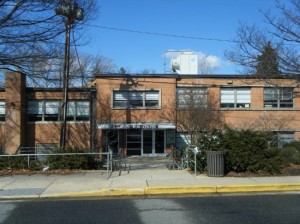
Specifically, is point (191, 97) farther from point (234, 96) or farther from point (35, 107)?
point (35, 107)

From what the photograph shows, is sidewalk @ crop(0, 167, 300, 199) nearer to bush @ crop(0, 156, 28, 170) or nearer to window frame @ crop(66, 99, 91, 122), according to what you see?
bush @ crop(0, 156, 28, 170)

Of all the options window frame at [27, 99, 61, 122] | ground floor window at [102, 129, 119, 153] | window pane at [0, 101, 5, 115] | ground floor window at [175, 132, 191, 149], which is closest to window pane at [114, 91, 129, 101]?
ground floor window at [102, 129, 119, 153]

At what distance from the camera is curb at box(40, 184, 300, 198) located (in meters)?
12.0

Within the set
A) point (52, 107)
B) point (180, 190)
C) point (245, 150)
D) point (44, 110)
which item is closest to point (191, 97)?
point (52, 107)

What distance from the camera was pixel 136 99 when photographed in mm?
34656

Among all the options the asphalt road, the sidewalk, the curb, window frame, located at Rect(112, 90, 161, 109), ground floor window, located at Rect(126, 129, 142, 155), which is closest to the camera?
the asphalt road

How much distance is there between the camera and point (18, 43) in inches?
623

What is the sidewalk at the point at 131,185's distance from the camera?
1212 centimetres

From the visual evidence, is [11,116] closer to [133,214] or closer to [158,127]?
[158,127]

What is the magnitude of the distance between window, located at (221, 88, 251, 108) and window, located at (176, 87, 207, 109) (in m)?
1.86

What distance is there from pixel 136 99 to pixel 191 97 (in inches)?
176

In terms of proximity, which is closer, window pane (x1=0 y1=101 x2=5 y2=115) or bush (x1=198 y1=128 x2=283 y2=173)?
bush (x1=198 y1=128 x2=283 y2=173)

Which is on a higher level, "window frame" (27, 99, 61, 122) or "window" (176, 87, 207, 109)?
"window" (176, 87, 207, 109)

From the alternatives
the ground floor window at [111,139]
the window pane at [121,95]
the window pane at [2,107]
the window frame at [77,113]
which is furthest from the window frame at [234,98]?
the window pane at [2,107]
